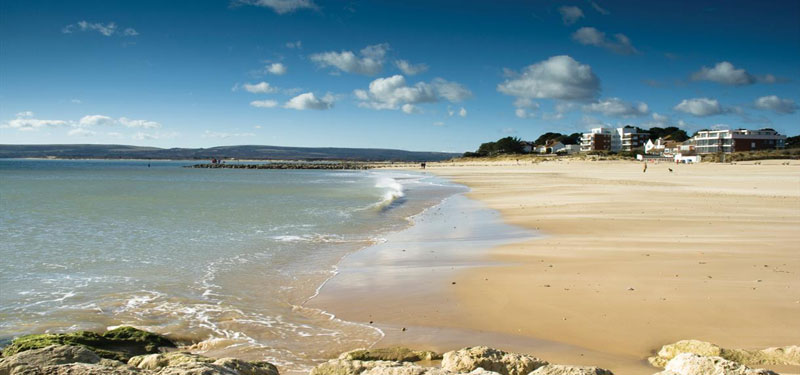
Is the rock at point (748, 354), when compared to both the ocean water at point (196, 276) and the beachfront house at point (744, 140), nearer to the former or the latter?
the ocean water at point (196, 276)

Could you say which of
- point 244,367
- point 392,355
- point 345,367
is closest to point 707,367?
point 345,367

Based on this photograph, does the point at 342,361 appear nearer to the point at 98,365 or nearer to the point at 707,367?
the point at 98,365

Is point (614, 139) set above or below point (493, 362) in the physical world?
above

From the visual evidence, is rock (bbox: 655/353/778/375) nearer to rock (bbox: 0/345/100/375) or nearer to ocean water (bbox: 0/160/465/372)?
ocean water (bbox: 0/160/465/372)

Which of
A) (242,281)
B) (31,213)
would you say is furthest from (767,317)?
(31,213)

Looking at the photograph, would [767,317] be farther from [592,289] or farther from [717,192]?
[717,192]

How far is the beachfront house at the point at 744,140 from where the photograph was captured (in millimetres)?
95875

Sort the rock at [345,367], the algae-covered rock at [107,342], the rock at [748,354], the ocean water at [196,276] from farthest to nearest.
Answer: the ocean water at [196,276]
the algae-covered rock at [107,342]
the rock at [748,354]
the rock at [345,367]

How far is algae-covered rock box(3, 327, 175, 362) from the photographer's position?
16.3 ft

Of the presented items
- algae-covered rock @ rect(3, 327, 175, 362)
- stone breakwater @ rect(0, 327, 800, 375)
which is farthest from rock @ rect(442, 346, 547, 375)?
algae-covered rock @ rect(3, 327, 175, 362)

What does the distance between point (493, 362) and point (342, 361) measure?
1224 millimetres

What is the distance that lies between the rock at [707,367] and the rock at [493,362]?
3.12 feet

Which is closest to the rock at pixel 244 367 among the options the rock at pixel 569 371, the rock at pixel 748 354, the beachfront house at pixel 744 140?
the rock at pixel 569 371

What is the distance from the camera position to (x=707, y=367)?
3.57 meters
